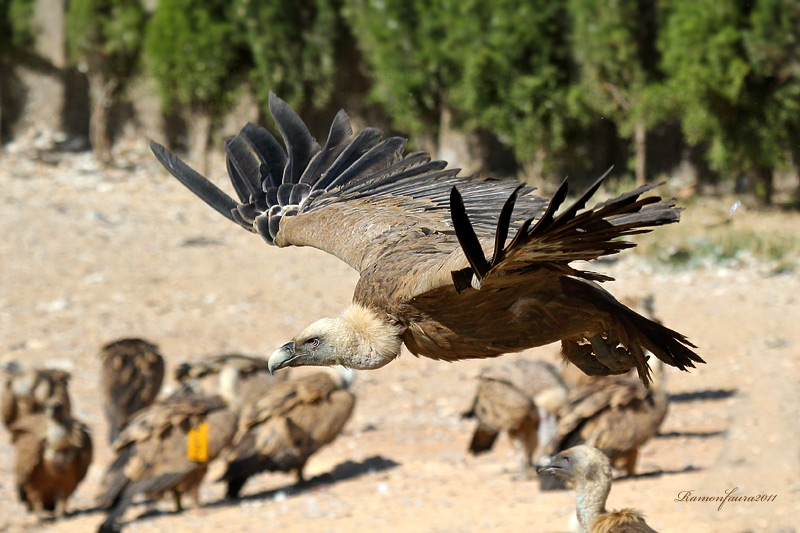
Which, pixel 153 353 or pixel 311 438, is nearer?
pixel 311 438

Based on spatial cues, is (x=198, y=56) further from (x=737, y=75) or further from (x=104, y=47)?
(x=737, y=75)

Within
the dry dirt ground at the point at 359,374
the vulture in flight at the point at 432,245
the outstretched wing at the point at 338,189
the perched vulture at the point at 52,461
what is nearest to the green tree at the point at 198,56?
the dry dirt ground at the point at 359,374

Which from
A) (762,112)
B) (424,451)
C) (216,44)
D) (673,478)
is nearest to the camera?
(673,478)

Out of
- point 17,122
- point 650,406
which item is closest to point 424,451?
point 650,406

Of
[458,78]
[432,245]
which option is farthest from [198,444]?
[458,78]

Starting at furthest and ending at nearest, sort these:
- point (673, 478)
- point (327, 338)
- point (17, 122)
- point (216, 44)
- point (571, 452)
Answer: point (17, 122) < point (216, 44) < point (673, 478) < point (571, 452) < point (327, 338)

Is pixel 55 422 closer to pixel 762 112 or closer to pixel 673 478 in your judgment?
pixel 673 478

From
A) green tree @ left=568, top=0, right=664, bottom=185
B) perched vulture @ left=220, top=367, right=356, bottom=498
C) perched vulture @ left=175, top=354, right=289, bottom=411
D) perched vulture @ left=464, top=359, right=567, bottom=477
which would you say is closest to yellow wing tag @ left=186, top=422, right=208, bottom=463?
perched vulture @ left=220, top=367, right=356, bottom=498

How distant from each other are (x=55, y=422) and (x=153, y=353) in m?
1.44

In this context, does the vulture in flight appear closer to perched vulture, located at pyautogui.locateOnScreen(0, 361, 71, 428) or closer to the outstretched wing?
the outstretched wing

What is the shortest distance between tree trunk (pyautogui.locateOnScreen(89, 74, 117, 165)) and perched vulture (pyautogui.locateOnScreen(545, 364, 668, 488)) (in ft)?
55.0

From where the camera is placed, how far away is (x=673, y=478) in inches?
269

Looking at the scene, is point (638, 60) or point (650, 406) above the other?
point (638, 60)

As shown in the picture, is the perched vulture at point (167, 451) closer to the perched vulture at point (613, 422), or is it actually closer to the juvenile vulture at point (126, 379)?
the juvenile vulture at point (126, 379)
